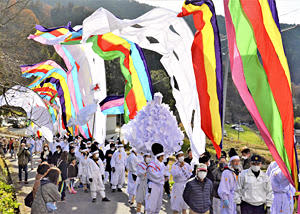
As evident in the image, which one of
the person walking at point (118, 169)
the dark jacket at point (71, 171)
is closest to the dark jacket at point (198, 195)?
the dark jacket at point (71, 171)

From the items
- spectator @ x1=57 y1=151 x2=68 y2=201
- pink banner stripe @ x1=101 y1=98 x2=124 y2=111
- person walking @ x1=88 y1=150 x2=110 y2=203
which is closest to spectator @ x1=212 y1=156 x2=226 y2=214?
person walking @ x1=88 y1=150 x2=110 y2=203

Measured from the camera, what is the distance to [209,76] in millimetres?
7602

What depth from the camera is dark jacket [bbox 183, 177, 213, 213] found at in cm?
698

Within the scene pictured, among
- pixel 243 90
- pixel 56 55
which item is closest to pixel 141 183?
pixel 243 90

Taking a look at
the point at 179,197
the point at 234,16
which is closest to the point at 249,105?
the point at 234,16

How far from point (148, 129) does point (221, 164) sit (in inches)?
141

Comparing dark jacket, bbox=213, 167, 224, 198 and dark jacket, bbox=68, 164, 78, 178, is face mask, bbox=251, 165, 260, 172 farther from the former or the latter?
dark jacket, bbox=68, 164, 78, 178

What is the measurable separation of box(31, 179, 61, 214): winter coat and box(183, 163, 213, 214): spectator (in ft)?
8.50

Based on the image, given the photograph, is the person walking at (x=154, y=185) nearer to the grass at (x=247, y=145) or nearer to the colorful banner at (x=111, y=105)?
the colorful banner at (x=111, y=105)

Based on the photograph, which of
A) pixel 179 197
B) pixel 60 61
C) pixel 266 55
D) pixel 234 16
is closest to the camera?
pixel 266 55

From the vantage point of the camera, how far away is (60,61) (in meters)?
43.8

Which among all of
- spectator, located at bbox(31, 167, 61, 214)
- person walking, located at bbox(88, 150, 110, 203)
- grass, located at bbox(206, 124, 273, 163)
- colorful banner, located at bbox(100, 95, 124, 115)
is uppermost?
colorful banner, located at bbox(100, 95, 124, 115)

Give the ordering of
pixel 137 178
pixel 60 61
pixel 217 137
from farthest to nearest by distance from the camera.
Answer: pixel 60 61, pixel 137 178, pixel 217 137

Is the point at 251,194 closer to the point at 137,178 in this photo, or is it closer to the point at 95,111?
the point at 137,178
